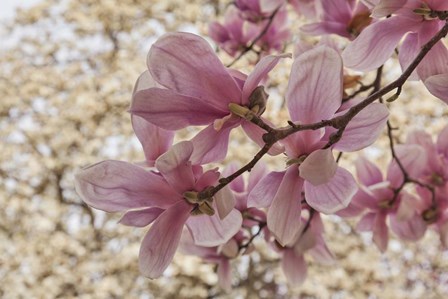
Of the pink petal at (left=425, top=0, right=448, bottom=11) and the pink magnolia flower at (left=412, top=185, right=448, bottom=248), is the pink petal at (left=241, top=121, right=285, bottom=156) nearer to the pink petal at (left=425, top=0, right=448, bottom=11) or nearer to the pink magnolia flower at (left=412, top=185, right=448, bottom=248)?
the pink petal at (left=425, top=0, right=448, bottom=11)

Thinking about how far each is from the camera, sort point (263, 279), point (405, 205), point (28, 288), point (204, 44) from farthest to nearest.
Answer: point (263, 279), point (28, 288), point (405, 205), point (204, 44)

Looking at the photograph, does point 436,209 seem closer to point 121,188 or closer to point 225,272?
point 225,272

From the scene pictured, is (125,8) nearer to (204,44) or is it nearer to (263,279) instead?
(263,279)

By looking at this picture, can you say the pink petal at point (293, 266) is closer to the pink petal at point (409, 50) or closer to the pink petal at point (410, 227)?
the pink petal at point (410, 227)

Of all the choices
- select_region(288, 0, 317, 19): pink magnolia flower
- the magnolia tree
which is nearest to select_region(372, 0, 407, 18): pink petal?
the magnolia tree

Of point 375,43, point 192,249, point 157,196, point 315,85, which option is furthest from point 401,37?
point 192,249

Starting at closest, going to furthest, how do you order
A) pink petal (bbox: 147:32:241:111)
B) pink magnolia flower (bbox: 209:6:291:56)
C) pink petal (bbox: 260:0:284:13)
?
pink petal (bbox: 147:32:241:111) < pink petal (bbox: 260:0:284:13) < pink magnolia flower (bbox: 209:6:291:56)

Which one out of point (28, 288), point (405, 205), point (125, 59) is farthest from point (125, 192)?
point (125, 59)
